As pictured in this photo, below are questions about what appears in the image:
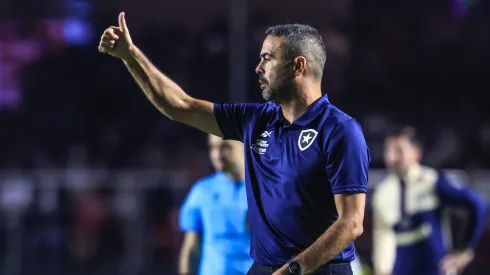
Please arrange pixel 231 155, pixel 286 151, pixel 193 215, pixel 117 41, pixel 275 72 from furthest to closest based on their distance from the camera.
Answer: pixel 193 215
pixel 231 155
pixel 117 41
pixel 275 72
pixel 286 151

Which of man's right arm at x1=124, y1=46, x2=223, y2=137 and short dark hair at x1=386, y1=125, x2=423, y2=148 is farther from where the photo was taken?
short dark hair at x1=386, y1=125, x2=423, y2=148

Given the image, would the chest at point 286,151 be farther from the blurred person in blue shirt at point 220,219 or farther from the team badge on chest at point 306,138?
the blurred person in blue shirt at point 220,219

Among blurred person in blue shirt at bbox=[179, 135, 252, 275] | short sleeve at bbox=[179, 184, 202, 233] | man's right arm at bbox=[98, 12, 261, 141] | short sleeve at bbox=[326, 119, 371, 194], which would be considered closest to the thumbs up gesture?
man's right arm at bbox=[98, 12, 261, 141]

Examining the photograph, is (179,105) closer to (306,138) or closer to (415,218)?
(306,138)

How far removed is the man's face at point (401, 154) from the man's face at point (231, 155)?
1455 millimetres

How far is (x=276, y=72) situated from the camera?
11.9 ft

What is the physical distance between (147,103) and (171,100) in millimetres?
8928

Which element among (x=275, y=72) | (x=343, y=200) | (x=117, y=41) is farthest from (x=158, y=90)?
(x=343, y=200)

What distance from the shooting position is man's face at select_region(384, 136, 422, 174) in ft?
22.0

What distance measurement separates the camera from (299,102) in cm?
363

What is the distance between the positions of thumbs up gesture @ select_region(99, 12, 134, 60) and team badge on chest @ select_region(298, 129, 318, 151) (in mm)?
811

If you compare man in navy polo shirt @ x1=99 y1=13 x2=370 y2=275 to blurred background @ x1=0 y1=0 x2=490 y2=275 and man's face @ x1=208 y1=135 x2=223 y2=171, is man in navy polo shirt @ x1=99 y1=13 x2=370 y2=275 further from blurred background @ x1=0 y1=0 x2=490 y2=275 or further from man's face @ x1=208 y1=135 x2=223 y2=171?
blurred background @ x1=0 y1=0 x2=490 y2=275

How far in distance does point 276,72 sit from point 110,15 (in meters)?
9.21

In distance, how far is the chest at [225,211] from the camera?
217 inches
